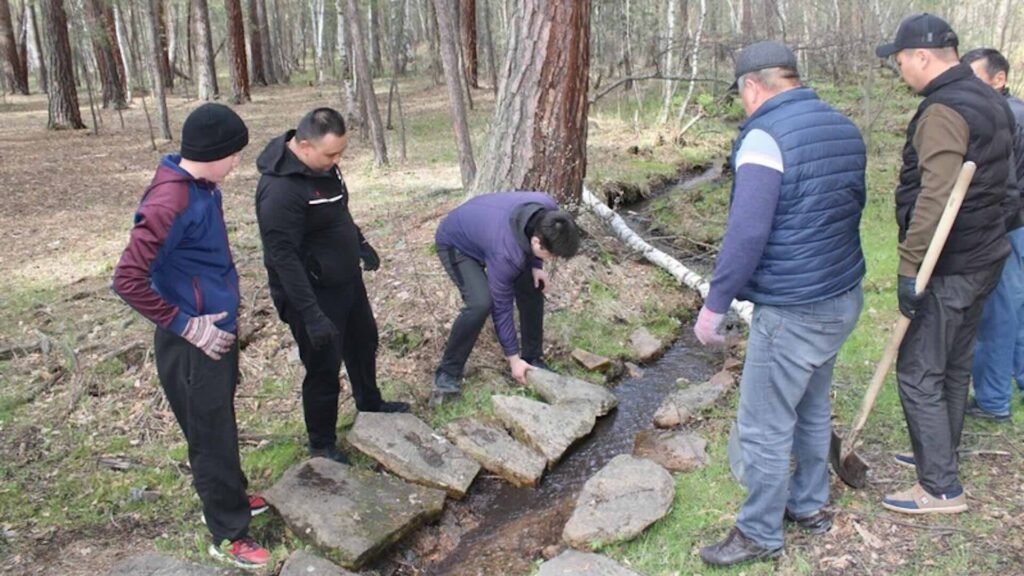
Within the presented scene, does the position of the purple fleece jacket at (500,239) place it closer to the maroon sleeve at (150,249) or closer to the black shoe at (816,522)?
the maroon sleeve at (150,249)

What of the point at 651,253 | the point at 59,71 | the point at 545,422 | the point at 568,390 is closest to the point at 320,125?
the point at 545,422

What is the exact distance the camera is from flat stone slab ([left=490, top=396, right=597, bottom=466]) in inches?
178

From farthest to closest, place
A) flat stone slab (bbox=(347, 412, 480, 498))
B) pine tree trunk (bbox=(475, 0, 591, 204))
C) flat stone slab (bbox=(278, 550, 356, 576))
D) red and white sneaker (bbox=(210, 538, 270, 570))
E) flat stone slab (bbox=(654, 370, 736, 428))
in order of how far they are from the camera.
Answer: pine tree trunk (bbox=(475, 0, 591, 204)) < flat stone slab (bbox=(654, 370, 736, 428)) < flat stone slab (bbox=(347, 412, 480, 498)) < red and white sneaker (bbox=(210, 538, 270, 570)) < flat stone slab (bbox=(278, 550, 356, 576))

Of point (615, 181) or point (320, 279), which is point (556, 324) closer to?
point (320, 279)

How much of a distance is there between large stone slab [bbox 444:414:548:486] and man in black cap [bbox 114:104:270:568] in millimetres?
1406

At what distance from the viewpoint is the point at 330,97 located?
2281 centimetres

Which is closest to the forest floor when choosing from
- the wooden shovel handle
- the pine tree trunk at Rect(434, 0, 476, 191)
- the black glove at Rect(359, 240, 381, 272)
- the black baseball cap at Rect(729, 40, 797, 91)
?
the pine tree trunk at Rect(434, 0, 476, 191)

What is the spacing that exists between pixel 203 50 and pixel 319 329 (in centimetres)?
1998

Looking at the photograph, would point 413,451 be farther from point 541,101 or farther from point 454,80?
point 454,80

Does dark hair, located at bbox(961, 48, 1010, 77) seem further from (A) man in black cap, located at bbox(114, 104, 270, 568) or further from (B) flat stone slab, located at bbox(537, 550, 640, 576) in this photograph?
(A) man in black cap, located at bbox(114, 104, 270, 568)

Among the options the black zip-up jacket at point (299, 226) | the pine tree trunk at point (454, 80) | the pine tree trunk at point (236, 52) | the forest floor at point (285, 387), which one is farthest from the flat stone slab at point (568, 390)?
the pine tree trunk at point (236, 52)

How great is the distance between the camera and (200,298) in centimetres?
313

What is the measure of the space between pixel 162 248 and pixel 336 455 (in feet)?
6.06

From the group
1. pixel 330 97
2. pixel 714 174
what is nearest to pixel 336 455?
pixel 714 174
